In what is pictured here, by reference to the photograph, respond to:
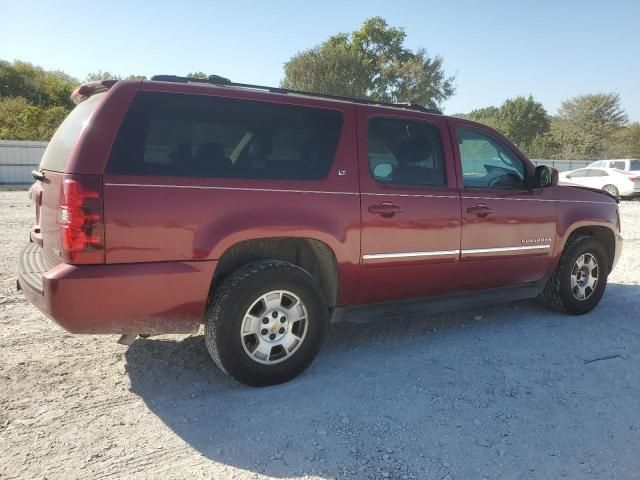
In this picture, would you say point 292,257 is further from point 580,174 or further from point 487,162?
point 580,174

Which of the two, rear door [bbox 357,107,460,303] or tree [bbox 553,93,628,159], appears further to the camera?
tree [bbox 553,93,628,159]

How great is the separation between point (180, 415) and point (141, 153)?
61.7 inches

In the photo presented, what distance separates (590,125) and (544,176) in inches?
2044

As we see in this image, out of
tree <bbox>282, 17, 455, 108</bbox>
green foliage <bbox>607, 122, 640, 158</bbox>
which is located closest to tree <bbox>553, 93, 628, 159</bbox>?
green foliage <bbox>607, 122, 640, 158</bbox>

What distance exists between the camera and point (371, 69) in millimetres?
46125

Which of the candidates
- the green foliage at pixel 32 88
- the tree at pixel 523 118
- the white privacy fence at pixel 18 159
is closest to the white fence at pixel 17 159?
the white privacy fence at pixel 18 159

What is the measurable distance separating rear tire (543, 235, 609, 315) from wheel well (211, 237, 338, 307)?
2601mm

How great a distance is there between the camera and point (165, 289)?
3.04 meters

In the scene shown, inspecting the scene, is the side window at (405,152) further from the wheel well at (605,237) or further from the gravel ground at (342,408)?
the wheel well at (605,237)

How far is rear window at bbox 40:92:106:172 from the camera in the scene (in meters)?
3.00

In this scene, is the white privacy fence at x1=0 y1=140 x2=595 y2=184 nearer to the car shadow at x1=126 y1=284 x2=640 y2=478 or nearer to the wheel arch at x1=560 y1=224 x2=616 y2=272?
the car shadow at x1=126 y1=284 x2=640 y2=478

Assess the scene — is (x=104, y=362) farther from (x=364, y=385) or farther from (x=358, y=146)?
(x=358, y=146)

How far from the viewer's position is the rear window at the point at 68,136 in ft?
9.84

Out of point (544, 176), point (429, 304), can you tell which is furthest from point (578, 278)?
point (429, 304)
